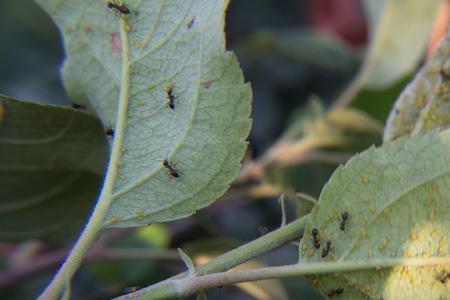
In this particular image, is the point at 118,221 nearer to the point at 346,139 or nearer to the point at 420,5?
the point at 346,139

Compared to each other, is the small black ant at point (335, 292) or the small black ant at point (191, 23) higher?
the small black ant at point (191, 23)

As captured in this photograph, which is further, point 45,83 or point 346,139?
point 45,83

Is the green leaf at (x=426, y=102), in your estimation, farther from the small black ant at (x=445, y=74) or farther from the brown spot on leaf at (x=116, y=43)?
the brown spot on leaf at (x=116, y=43)

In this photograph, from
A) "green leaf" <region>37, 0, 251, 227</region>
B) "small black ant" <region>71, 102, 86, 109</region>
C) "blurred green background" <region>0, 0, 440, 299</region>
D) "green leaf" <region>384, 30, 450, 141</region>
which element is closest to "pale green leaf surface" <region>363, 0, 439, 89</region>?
"blurred green background" <region>0, 0, 440, 299</region>

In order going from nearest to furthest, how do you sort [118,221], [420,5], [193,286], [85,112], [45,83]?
[193,286], [118,221], [85,112], [420,5], [45,83]

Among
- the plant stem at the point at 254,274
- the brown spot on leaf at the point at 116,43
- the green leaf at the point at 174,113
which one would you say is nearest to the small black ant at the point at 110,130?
the green leaf at the point at 174,113

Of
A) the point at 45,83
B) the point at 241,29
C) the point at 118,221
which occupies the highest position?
the point at 118,221

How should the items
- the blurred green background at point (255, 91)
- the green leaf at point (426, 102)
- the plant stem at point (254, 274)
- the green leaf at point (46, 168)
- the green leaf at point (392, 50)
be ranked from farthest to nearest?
the green leaf at point (392, 50)
the blurred green background at point (255, 91)
the green leaf at point (46, 168)
the green leaf at point (426, 102)
the plant stem at point (254, 274)

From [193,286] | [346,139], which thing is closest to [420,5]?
[346,139]

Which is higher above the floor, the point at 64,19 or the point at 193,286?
the point at 64,19
